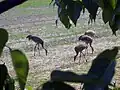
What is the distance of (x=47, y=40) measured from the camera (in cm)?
720

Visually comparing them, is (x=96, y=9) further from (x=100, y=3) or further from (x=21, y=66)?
Result: (x=21, y=66)

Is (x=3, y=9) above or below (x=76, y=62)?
above

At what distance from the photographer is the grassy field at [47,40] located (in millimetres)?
5125

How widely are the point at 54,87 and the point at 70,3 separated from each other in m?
0.46

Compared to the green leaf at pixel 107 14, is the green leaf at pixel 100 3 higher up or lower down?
higher up

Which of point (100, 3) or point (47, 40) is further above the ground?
point (100, 3)

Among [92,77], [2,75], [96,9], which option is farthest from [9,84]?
[96,9]

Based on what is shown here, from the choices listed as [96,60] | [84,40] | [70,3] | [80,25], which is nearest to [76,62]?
[84,40]

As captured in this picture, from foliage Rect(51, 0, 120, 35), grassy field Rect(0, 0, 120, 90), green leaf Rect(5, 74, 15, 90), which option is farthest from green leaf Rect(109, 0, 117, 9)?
grassy field Rect(0, 0, 120, 90)

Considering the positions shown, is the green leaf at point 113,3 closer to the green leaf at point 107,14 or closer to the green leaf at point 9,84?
the green leaf at point 107,14

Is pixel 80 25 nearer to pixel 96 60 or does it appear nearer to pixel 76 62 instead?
pixel 76 62

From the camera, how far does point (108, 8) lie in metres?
0.64

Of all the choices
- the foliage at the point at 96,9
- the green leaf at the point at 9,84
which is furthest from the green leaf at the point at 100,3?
the green leaf at the point at 9,84

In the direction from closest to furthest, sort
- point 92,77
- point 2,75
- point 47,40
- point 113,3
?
point 92,77, point 2,75, point 113,3, point 47,40
